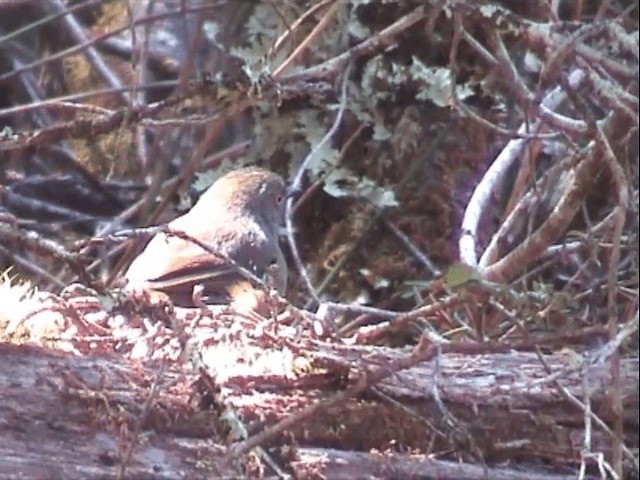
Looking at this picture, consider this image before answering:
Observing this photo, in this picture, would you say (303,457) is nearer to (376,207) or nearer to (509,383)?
(509,383)

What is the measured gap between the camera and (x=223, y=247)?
4176 mm

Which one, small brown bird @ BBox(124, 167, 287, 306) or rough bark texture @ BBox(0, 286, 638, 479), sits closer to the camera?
rough bark texture @ BBox(0, 286, 638, 479)

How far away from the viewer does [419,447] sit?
2730 millimetres

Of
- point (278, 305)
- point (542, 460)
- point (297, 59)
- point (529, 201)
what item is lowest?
point (542, 460)

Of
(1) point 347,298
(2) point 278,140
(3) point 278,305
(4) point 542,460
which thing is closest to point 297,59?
(2) point 278,140

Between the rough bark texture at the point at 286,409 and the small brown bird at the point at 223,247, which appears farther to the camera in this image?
the small brown bird at the point at 223,247

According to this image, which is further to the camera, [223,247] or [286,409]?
[223,247]

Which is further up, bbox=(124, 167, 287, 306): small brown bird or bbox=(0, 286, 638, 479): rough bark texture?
bbox=(124, 167, 287, 306): small brown bird

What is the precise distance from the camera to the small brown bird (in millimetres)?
3715

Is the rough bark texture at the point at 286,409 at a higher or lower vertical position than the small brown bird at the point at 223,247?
lower

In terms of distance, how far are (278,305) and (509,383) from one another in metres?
0.50

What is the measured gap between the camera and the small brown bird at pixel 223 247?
3715mm

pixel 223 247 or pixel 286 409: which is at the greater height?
pixel 223 247

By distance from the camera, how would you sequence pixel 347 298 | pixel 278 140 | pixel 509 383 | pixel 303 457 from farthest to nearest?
pixel 278 140, pixel 347 298, pixel 509 383, pixel 303 457
